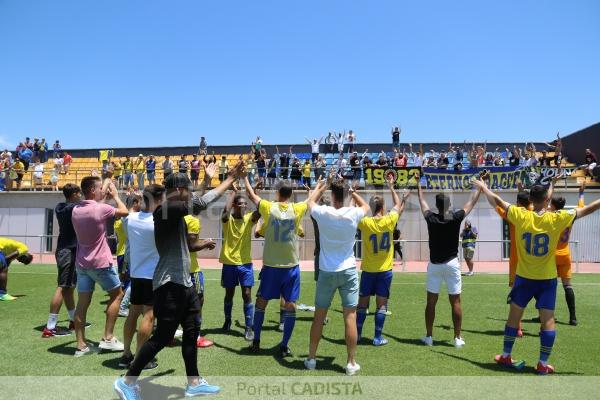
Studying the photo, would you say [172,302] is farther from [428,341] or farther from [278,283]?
[428,341]

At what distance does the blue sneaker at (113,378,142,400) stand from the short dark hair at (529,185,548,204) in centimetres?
497

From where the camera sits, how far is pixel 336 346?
657 centimetres

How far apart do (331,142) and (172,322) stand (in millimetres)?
24121

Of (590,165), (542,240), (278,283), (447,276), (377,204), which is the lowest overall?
(278,283)

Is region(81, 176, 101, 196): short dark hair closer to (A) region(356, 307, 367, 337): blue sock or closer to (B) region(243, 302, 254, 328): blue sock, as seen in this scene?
(B) region(243, 302, 254, 328): blue sock

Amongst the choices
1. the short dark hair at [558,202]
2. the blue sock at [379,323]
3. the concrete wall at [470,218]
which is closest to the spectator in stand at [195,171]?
the concrete wall at [470,218]

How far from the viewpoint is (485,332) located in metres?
7.54

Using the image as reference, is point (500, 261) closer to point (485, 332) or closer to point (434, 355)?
point (485, 332)

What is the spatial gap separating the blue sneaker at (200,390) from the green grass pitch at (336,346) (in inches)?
26.2

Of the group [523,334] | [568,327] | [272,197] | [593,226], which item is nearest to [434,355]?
[523,334]

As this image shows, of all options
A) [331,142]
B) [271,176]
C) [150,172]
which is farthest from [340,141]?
[150,172]

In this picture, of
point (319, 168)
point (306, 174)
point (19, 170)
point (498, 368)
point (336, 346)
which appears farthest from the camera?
point (19, 170)

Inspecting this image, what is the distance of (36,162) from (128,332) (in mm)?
26875

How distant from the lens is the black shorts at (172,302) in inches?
172
